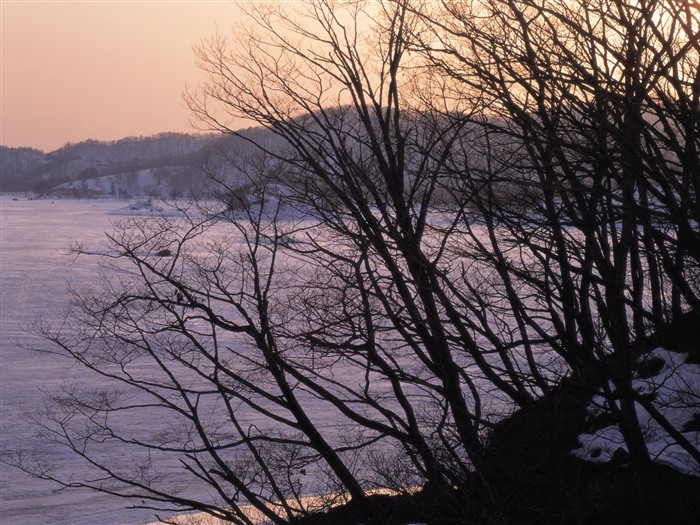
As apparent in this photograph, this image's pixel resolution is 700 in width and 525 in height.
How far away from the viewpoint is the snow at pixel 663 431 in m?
6.41

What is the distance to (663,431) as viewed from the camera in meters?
7.32

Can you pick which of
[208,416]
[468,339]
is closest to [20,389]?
[208,416]

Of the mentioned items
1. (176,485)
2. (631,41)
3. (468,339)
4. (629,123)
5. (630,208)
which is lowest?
(176,485)

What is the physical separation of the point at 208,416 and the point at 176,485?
90.5 inches

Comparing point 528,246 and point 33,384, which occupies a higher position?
point 528,246

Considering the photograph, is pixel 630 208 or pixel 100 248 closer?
pixel 630 208

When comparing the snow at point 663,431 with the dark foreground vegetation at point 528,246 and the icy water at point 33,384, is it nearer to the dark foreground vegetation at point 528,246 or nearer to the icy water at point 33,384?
the dark foreground vegetation at point 528,246

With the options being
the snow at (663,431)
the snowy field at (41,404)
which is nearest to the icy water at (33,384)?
the snowy field at (41,404)

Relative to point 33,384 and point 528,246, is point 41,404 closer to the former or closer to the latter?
point 33,384

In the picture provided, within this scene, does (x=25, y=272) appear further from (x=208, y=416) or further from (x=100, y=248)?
(x=208, y=416)

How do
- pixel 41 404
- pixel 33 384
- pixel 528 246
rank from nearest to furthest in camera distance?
pixel 528 246 → pixel 41 404 → pixel 33 384

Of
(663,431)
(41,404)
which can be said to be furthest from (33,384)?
(663,431)

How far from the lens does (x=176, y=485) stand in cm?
1224

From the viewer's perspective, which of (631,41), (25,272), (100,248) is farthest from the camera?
(100,248)
